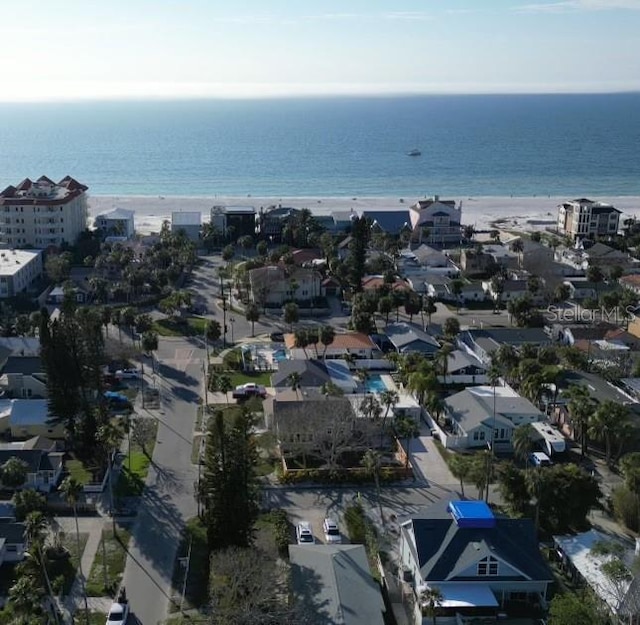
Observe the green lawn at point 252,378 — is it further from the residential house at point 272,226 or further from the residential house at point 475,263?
the residential house at point 272,226

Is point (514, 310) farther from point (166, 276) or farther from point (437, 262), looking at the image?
point (166, 276)

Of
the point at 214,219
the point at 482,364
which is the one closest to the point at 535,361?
the point at 482,364

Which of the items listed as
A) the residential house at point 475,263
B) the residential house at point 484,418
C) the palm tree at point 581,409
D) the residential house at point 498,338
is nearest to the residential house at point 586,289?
the residential house at point 475,263

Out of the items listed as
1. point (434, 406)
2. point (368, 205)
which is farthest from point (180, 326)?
point (368, 205)

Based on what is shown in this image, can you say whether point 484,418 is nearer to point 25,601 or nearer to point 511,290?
point 25,601

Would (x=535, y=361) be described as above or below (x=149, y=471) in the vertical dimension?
above
